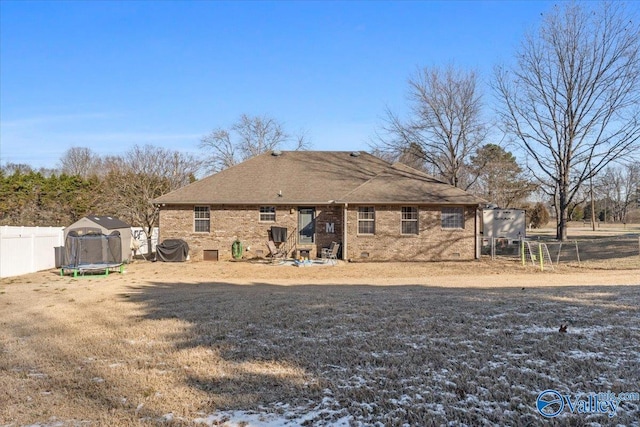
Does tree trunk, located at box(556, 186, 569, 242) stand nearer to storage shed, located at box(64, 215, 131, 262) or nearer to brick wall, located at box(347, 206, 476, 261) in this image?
brick wall, located at box(347, 206, 476, 261)

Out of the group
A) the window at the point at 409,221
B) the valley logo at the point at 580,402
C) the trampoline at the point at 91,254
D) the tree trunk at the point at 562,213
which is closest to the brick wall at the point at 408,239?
the window at the point at 409,221

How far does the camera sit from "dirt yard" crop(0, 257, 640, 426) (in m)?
3.77

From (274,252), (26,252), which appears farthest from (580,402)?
(26,252)

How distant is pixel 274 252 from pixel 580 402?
16.6m

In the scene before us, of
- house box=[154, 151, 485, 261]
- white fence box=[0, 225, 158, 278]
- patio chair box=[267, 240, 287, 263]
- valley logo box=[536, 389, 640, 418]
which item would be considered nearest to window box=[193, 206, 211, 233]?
house box=[154, 151, 485, 261]

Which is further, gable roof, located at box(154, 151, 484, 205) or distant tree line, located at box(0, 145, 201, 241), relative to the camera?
distant tree line, located at box(0, 145, 201, 241)

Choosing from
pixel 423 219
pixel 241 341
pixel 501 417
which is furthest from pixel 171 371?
pixel 423 219

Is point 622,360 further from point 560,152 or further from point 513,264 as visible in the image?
point 560,152

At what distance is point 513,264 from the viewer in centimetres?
1848

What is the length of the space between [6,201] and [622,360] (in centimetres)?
3376

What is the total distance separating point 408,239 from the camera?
19891mm

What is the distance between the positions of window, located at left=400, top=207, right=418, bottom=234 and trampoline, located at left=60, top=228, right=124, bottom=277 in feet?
38.6

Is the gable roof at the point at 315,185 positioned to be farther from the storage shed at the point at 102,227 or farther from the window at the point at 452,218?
the storage shed at the point at 102,227

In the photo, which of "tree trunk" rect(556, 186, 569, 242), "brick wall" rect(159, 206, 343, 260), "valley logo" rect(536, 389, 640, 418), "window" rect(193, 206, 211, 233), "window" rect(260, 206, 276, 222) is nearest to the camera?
"valley logo" rect(536, 389, 640, 418)
